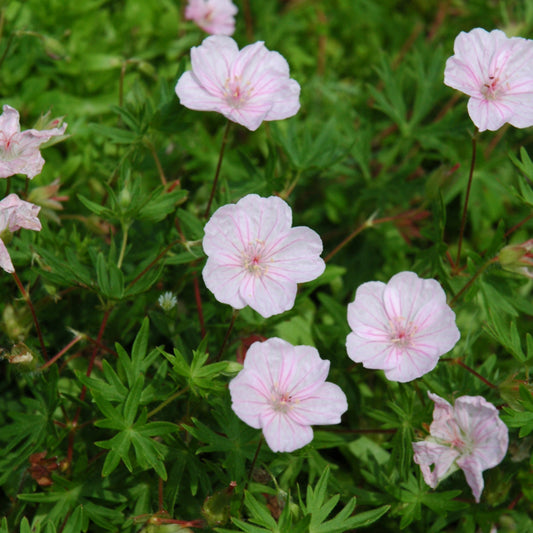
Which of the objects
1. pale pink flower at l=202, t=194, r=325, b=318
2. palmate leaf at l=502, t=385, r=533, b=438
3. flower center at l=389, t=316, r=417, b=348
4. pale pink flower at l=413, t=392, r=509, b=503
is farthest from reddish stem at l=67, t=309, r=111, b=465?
palmate leaf at l=502, t=385, r=533, b=438

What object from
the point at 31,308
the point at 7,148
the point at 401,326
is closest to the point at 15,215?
the point at 7,148

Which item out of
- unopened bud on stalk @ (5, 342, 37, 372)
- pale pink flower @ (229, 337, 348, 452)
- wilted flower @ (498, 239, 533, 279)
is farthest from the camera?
wilted flower @ (498, 239, 533, 279)

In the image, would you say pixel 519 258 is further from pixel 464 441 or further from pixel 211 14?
pixel 211 14

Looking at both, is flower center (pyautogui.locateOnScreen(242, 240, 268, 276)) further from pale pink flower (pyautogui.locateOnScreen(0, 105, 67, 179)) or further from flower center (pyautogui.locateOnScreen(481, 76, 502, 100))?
flower center (pyautogui.locateOnScreen(481, 76, 502, 100))

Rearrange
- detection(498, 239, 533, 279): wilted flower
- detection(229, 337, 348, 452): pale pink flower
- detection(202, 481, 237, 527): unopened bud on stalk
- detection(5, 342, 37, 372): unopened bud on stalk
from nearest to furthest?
1. detection(229, 337, 348, 452): pale pink flower
2. detection(202, 481, 237, 527): unopened bud on stalk
3. detection(5, 342, 37, 372): unopened bud on stalk
4. detection(498, 239, 533, 279): wilted flower

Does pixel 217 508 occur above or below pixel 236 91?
below

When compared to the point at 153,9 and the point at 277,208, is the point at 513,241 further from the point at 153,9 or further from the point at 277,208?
the point at 153,9

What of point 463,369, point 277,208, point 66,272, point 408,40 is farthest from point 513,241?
point 66,272

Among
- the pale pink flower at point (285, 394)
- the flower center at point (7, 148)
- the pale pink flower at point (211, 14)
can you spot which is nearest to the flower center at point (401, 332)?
the pale pink flower at point (285, 394)
